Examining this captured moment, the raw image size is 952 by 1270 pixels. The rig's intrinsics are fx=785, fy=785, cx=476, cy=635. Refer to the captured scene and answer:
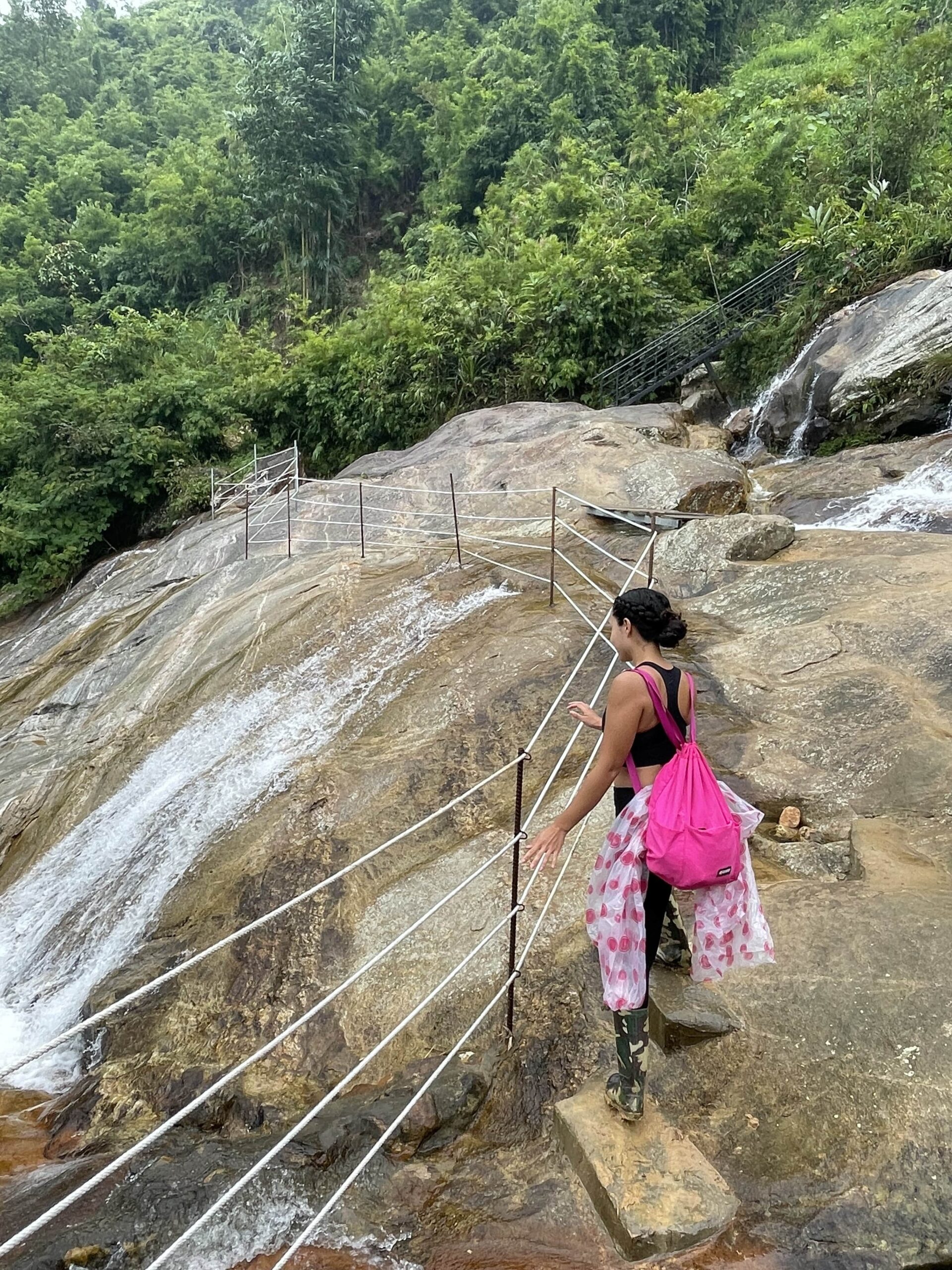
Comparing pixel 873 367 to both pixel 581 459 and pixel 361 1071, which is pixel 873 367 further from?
pixel 361 1071

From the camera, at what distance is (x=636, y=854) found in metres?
2.46

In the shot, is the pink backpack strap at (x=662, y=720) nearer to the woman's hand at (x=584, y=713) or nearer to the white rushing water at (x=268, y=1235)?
the woman's hand at (x=584, y=713)

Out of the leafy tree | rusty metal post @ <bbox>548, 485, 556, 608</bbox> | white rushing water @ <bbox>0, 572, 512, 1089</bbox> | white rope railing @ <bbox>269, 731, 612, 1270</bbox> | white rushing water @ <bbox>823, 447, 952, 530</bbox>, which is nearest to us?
white rope railing @ <bbox>269, 731, 612, 1270</bbox>

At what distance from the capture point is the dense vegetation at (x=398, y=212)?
1577 cm

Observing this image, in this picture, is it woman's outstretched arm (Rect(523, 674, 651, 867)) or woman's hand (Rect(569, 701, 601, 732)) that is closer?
woman's outstretched arm (Rect(523, 674, 651, 867))

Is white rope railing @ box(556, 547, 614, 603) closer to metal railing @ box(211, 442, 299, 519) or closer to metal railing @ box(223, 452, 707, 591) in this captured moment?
metal railing @ box(223, 452, 707, 591)

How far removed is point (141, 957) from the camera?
15.7ft

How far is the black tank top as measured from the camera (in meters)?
2.51

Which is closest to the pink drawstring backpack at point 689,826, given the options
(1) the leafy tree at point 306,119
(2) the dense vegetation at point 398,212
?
(2) the dense vegetation at point 398,212

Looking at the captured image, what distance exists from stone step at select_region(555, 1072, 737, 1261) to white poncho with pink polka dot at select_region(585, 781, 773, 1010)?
0.49m

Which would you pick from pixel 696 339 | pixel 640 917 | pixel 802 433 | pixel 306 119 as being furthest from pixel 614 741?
pixel 306 119

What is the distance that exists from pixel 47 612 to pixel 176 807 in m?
12.1

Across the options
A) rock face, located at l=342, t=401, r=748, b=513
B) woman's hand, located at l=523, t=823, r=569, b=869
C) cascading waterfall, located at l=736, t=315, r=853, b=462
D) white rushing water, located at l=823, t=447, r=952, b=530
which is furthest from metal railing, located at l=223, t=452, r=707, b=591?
woman's hand, located at l=523, t=823, r=569, b=869

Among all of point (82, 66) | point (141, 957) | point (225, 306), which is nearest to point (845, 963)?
point (141, 957)
